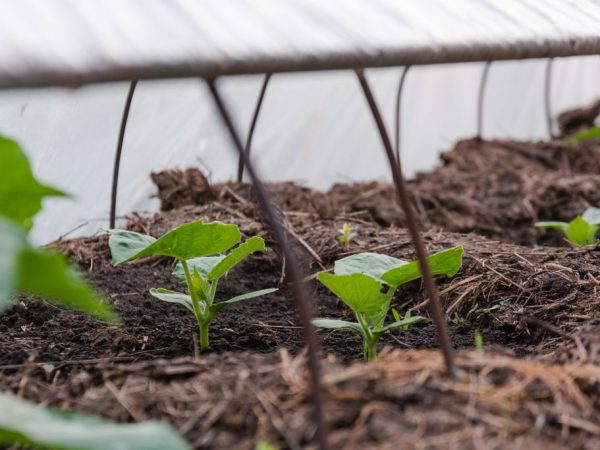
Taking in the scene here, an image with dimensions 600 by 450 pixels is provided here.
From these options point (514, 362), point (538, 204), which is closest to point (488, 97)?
point (538, 204)

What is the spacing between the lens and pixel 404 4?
4.91 ft

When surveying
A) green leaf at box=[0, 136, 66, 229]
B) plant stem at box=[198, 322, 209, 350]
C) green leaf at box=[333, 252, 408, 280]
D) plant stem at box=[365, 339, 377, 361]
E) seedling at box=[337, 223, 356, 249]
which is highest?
green leaf at box=[0, 136, 66, 229]

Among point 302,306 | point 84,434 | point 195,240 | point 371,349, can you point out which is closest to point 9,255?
point 84,434

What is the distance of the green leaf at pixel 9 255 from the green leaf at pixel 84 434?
0.57 ft

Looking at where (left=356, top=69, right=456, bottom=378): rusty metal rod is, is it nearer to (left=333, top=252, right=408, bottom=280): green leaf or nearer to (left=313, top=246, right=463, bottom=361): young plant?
(left=313, top=246, right=463, bottom=361): young plant

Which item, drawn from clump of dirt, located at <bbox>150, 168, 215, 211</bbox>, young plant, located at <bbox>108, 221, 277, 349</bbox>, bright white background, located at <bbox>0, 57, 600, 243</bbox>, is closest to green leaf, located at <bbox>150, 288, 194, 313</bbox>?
young plant, located at <bbox>108, 221, 277, 349</bbox>

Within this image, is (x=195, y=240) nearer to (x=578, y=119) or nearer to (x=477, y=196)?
(x=477, y=196)

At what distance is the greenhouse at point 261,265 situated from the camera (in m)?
1.07

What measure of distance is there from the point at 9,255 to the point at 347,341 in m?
1.17

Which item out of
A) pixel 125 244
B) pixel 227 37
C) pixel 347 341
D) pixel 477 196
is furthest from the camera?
pixel 477 196

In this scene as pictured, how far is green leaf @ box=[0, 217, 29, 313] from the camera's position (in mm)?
835

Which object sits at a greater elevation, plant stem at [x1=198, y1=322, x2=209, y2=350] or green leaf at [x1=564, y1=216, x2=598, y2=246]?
green leaf at [x1=564, y1=216, x2=598, y2=246]

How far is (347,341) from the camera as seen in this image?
1948mm

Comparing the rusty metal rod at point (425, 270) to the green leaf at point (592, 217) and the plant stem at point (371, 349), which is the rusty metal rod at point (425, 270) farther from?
the green leaf at point (592, 217)
